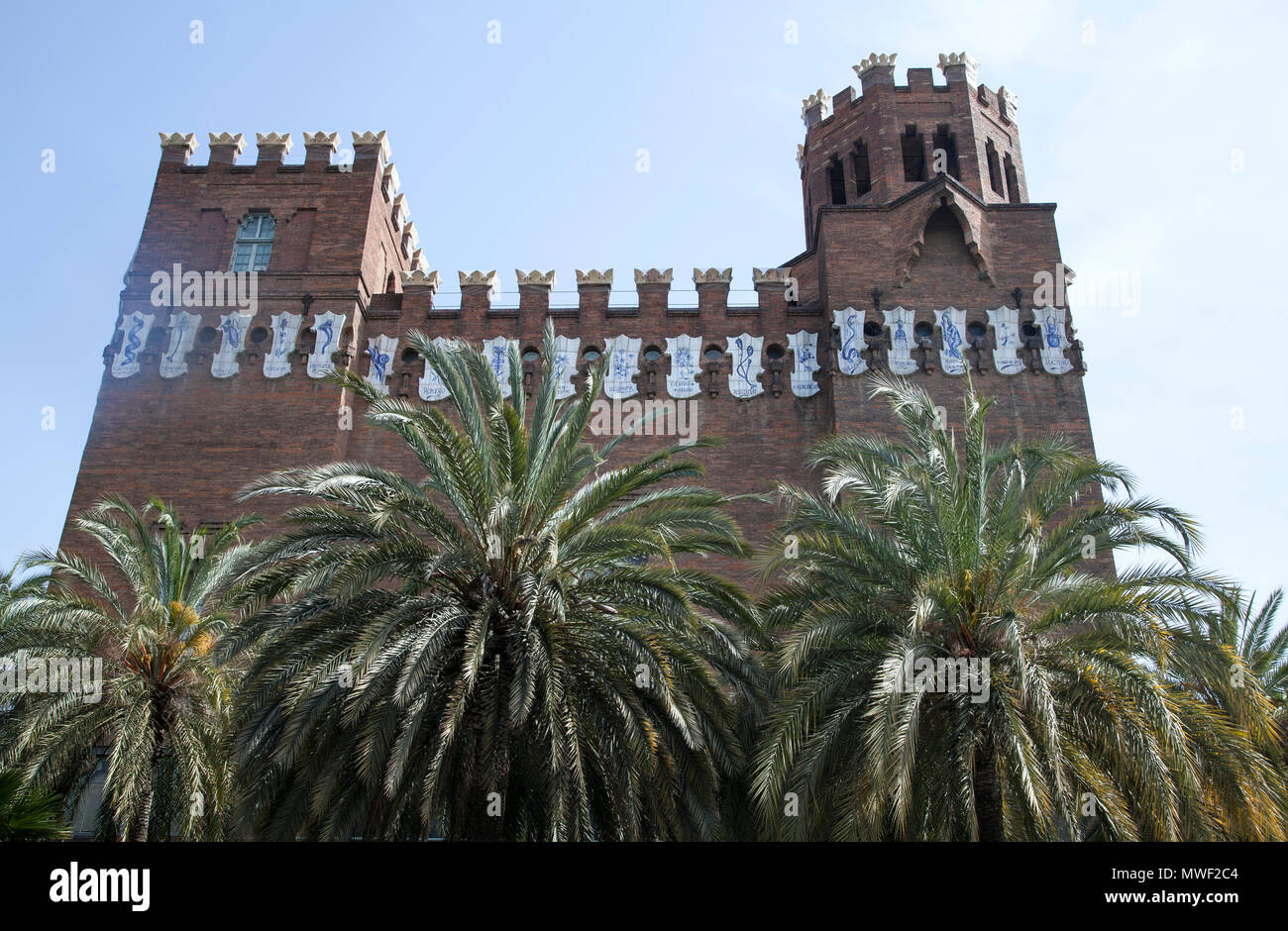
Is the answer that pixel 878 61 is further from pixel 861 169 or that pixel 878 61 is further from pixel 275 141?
pixel 275 141

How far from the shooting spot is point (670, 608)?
13359 millimetres

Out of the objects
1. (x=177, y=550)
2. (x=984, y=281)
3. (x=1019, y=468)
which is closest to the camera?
(x=1019, y=468)

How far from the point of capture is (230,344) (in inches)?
951

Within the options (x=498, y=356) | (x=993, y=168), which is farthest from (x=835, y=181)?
(x=498, y=356)

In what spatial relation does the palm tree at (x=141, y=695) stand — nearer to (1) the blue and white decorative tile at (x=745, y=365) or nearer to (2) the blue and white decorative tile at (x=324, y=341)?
(2) the blue and white decorative tile at (x=324, y=341)

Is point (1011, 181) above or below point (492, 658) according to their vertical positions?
above

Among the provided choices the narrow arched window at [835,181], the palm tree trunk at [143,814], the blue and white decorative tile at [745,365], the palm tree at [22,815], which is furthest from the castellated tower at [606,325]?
the palm tree at [22,815]

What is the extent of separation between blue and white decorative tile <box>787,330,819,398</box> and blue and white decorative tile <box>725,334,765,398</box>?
25.3 inches

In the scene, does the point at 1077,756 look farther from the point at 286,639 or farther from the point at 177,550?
the point at 177,550

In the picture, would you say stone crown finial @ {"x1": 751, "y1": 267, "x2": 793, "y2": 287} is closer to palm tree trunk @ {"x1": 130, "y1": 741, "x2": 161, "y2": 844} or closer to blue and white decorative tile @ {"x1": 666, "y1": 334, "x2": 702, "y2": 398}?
blue and white decorative tile @ {"x1": 666, "y1": 334, "x2": 702, "y2": 398}

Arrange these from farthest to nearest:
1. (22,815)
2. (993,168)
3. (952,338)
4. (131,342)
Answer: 1. (993,168)
2. (131,342)
3. (952,338)
4. (22,815)

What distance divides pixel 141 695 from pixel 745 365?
41.8ft
